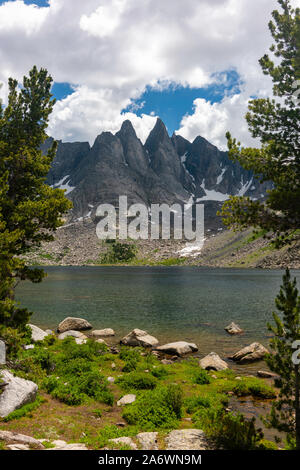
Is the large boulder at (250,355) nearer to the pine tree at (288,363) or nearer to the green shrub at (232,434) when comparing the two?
the green shrub at (232,434)

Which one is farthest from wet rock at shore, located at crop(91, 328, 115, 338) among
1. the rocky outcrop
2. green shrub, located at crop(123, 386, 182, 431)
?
green shrub, located at crop(123, 386, 182, 431)

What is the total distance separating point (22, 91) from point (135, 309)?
Result: 42.4 metres

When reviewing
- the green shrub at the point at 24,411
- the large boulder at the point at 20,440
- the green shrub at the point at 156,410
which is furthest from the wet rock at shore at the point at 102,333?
A: the large boulder at the point at 20,440

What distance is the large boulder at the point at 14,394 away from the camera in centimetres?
1275

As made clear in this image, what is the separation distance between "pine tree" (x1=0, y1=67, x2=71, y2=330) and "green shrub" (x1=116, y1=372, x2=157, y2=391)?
753 cm

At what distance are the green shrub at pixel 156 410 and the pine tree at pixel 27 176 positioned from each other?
29.2 ft

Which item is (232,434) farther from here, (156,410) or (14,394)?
(14,394)

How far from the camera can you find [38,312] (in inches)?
2078

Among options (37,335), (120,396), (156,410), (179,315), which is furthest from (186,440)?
(179,315)

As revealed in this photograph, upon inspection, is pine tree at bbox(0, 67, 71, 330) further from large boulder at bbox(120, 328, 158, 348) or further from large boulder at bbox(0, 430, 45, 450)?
large boulder at bbox(120, 328, 158, 348)

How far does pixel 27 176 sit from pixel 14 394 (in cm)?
1394

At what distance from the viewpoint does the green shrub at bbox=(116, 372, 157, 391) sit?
18.5 meters
